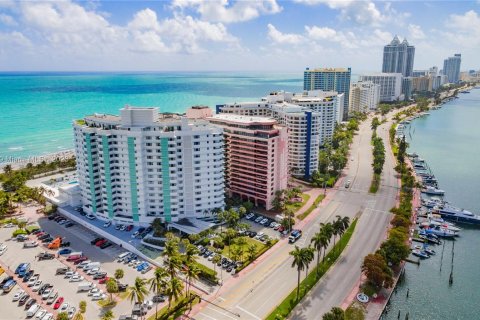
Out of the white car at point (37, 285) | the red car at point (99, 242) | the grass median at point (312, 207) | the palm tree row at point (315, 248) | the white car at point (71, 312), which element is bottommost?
the white car at point (71, 312)

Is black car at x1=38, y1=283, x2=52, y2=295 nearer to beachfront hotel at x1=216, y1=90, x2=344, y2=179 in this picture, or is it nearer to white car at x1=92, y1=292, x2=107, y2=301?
white car at x1=92, y1=292, x2=107, y2=301

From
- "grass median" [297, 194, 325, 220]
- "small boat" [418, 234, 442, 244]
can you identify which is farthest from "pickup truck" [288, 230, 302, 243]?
"small boat" [418, 234, 442, 244]

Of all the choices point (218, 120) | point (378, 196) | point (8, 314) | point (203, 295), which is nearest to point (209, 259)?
point (203, 295)

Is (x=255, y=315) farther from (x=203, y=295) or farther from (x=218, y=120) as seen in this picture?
(x=218, y=120)

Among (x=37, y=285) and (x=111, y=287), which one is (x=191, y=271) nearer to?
(x=111, y=287)

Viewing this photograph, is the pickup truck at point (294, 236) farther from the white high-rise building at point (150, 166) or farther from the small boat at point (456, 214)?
the small boat at point (456, 214)

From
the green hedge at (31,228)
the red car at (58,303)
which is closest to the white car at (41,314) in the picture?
the red car at (58,303)
